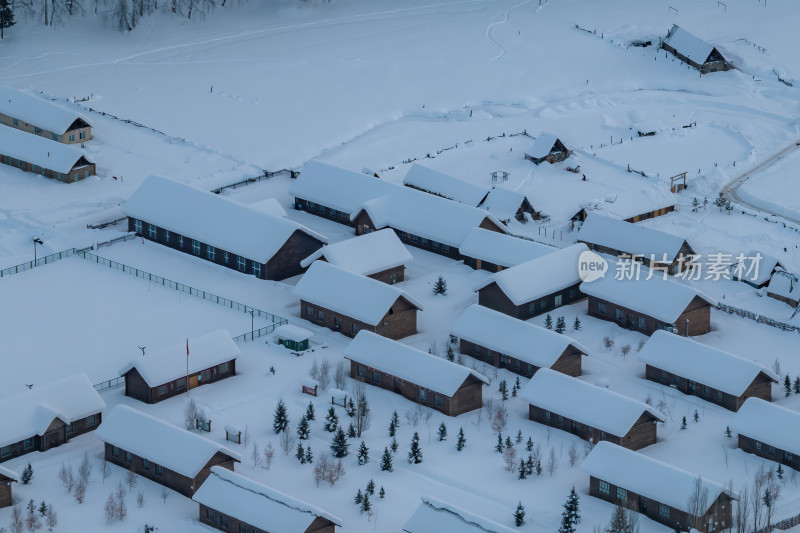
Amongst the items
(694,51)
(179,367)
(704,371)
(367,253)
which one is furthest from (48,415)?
(694,51)

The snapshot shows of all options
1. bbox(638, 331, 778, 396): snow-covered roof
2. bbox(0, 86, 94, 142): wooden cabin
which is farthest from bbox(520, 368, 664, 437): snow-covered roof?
bbox(0, 86, 94, 142): wooden cabin

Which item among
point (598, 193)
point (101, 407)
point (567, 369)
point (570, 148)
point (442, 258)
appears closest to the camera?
point (101, 407)

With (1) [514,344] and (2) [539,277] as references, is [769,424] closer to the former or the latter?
(1) [514,344]

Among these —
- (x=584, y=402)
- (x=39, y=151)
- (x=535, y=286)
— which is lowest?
(x=39, y=151)

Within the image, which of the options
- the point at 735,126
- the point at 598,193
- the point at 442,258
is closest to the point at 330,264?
the point at 442,258

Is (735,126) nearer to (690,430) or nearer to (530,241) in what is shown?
(530,241)

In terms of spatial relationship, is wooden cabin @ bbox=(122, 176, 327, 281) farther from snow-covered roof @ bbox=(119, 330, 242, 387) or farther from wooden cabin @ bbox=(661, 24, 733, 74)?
wooden cabin @ bbox=(661, 24, 733, 74)
